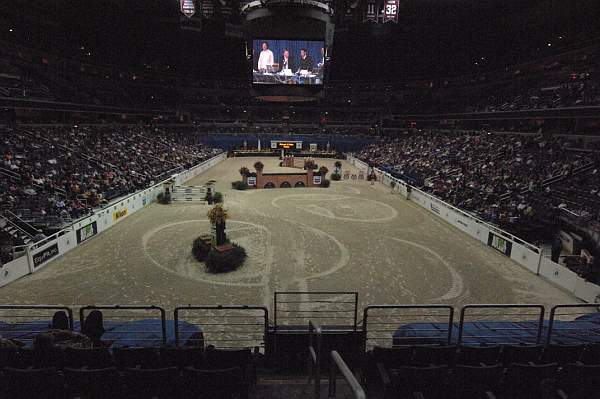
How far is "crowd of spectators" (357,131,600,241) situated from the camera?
2008 cm

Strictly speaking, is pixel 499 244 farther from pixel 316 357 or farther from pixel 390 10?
pixel 390 10

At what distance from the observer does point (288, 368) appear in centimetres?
670

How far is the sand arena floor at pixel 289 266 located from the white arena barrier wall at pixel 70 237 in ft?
1.45

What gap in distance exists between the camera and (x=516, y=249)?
627 inches

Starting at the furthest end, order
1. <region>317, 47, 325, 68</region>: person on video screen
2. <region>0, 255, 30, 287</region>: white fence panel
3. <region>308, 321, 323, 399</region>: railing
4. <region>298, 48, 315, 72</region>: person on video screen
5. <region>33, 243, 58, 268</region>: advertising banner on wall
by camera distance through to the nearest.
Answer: <region>317, 47, 325, 68</region>: person on video screen
<region>298, 48, 315, 72</region>: person on video screen
<region>33, 243, 58, 268</region>: advertising banner on wall
<region>0, 255, 30, 287</region>: white fence panel
<region>308, 321, 323, 399</region>: railing

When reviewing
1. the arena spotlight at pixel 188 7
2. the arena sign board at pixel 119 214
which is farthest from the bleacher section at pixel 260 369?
the arena spotlight at pixel 188 7

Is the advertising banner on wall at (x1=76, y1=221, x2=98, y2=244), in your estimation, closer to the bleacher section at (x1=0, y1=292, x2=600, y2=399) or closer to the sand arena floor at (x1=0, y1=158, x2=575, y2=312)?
the sand arena floor at (x1=0, y1=158, x2=575, y2=312)

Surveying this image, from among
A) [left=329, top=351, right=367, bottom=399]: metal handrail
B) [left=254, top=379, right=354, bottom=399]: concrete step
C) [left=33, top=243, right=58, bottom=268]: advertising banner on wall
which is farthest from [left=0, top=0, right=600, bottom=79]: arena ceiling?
[left=329, top=351, right=367, bottom=399]: metal handrail

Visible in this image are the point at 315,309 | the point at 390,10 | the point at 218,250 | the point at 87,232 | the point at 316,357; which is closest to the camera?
the point at 316,357

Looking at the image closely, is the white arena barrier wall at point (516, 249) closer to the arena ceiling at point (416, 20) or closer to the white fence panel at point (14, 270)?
the white fence panel at point (14, 270)

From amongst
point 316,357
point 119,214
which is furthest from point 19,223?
point 316,357

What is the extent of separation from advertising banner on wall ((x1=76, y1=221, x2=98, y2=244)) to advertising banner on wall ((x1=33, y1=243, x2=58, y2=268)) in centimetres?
174

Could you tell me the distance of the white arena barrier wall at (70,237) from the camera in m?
13.3

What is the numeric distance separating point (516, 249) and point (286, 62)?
33640mm
